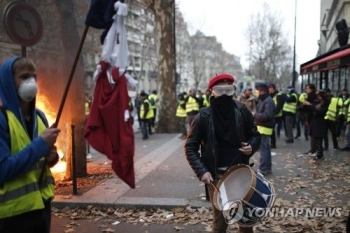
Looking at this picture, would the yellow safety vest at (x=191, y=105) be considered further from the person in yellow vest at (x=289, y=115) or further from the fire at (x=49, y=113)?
the fire at (x=49, y=113)

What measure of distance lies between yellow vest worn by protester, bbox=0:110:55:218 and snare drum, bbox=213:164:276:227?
65.0 inches

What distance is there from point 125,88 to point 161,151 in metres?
9.02

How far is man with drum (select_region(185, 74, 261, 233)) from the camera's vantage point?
4008 mm

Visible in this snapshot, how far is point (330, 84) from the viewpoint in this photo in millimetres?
20359

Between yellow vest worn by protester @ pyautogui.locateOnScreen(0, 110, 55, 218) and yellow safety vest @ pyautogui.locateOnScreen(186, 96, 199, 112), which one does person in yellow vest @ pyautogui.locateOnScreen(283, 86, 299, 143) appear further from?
yellow vest worn by protester @ pyautogui.locateOnScreen(0, 110, 55, 218)

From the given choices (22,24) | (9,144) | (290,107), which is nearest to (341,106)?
(290,107)

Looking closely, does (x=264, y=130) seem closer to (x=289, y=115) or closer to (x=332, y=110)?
(x=332, y=110)

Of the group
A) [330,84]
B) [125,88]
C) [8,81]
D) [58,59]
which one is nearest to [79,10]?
[58,59]

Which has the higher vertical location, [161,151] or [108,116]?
[108,116]

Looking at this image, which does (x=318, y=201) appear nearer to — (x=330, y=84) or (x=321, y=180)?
(x=321, y=180)

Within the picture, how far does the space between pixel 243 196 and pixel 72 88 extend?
6180 mm

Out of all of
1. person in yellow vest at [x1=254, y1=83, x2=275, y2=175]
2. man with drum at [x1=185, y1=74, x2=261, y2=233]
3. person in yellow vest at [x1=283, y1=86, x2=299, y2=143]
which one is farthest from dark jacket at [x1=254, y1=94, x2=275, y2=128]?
person in yellow vest at [x1=283, y1=86, x2=299, y2=143]

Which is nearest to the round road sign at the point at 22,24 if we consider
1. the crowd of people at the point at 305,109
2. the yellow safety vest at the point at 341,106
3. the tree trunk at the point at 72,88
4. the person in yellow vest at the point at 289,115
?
the tree trunk at the point at 72,88

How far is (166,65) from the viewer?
19391 millimetres
